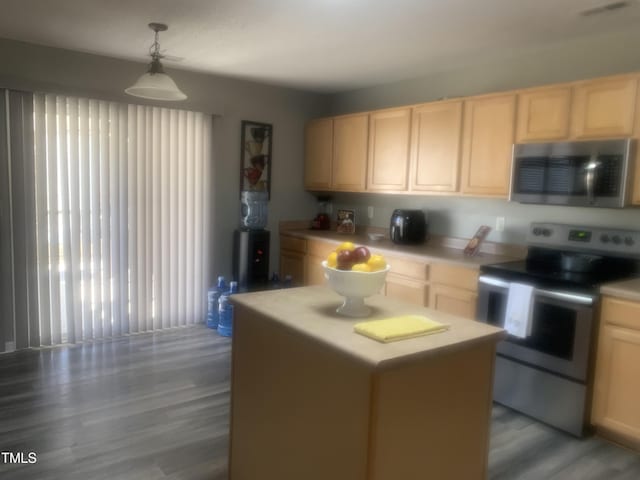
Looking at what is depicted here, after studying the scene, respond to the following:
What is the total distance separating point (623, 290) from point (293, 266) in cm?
304

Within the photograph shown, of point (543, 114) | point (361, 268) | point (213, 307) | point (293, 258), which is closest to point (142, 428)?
point (361, 268)

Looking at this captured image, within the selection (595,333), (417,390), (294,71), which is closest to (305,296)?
(417,390)

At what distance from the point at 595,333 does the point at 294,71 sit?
301 centimetres

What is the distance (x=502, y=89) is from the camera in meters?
3.63

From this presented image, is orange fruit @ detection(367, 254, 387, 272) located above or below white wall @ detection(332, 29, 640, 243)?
below

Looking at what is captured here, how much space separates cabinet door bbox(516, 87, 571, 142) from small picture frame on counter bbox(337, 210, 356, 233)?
2008mm

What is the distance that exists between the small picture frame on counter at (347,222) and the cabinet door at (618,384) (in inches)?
104

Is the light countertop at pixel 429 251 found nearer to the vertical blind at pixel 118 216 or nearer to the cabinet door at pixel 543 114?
the cabinet door at pixel 543 114

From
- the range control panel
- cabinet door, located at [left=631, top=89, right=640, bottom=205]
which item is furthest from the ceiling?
the range control panel

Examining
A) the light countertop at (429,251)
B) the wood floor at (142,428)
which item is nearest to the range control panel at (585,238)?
the light countertop at (429,251)

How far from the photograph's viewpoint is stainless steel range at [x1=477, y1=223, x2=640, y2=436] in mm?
2660

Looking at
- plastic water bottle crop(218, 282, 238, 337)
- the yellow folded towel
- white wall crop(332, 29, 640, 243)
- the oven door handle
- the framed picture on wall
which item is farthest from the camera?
the framed picture on wall

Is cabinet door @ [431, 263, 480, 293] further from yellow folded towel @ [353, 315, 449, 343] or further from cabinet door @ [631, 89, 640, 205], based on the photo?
yellow folded towel @ [353, 315, 449, 343]

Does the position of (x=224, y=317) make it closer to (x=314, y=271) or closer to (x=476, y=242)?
(x=314, y=271)
